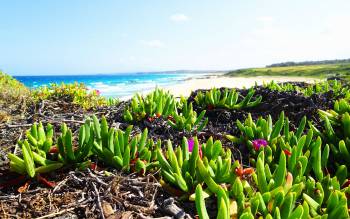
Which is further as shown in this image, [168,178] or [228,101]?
[228,101]

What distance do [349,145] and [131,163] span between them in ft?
6.79

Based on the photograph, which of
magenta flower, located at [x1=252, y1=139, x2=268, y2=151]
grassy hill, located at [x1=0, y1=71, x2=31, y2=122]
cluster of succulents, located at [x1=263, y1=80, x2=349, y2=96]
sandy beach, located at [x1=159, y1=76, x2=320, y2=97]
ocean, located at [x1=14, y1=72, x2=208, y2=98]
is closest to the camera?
magenta flower, located at [x1=252, y1=139, x2=268, y2=151]

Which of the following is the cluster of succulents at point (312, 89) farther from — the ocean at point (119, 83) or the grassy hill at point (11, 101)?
the grassy hill at point (11, 101)

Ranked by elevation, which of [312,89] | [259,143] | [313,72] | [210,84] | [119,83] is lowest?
[119,83]

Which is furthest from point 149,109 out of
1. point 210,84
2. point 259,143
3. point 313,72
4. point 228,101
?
point 313,72

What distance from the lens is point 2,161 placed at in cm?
273

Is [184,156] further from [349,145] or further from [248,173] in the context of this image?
[349,145]

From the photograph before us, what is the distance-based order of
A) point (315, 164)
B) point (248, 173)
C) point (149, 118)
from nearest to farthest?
point (248, 173), point (315, 164), point (149, 118)

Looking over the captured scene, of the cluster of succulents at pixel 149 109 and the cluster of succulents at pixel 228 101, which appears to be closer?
the cluster of succulents at pixel 149 109

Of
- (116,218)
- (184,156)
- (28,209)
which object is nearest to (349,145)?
(184,156)

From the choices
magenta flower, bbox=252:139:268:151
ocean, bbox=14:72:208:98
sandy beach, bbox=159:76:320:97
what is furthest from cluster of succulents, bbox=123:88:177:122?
sandy beach, bbox=159:76:320:97

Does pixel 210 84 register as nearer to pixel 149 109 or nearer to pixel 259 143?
pixel 149 109

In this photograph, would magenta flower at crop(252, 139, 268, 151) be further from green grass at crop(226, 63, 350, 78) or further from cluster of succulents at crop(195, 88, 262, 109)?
green grass at crop(226, 63, 350, 78)

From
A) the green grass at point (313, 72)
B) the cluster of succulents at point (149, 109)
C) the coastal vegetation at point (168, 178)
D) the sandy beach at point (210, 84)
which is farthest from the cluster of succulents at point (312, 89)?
the green grass at point (313, 72)
